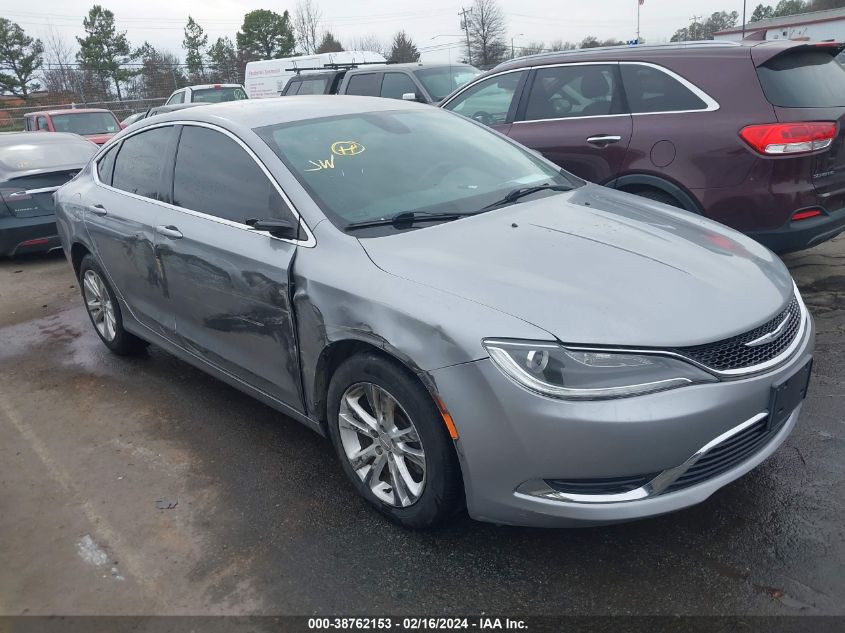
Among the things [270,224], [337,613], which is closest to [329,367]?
[270,224]

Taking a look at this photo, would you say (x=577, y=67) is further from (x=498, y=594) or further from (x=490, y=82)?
(x=498, y=594)

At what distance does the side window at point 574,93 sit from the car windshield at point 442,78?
5.19 metres

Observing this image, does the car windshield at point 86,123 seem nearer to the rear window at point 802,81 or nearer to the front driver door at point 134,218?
the front driver door at point 134,218

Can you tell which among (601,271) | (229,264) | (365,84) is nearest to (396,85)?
(365,84)

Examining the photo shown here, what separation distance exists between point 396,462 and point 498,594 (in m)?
0.64

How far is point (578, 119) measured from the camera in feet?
18.5

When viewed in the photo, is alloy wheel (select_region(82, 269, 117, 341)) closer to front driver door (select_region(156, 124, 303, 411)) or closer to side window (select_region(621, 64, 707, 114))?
front driver door (select_region(156, 124, 303, 411))

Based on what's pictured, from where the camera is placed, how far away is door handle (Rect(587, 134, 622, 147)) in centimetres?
534

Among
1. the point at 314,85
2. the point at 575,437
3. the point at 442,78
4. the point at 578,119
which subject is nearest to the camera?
the point at 575,437

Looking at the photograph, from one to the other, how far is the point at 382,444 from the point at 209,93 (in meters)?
18.1

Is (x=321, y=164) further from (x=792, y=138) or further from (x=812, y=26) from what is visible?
(x=812, y=26)

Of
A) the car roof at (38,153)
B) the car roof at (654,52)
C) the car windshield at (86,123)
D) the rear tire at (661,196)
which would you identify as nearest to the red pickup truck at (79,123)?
the car windshield at (86,123)

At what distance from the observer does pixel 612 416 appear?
2.29 m

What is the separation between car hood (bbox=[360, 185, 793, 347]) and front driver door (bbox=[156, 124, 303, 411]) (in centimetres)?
57
